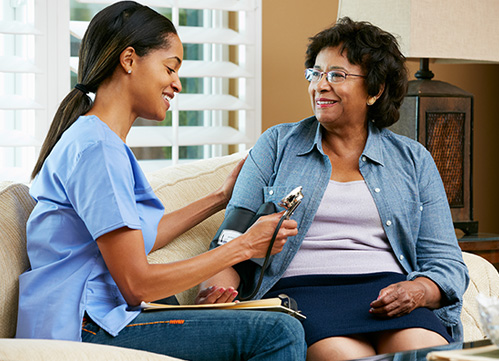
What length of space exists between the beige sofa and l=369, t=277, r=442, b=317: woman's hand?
0.28 m

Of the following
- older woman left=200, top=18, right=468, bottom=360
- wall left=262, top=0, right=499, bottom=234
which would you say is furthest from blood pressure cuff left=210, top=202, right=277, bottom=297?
wall left=262, top=0, right=499, bottom=234

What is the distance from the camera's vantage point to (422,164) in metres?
1.97

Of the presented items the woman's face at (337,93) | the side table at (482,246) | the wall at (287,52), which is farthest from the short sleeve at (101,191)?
the wall at (287,52)

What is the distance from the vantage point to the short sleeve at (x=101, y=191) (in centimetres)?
130

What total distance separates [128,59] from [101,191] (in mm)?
324

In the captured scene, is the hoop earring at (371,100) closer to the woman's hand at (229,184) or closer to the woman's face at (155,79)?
the woman's hand at (229,184)

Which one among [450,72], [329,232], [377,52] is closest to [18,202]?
[329,232]

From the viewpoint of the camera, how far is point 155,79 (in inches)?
58.8

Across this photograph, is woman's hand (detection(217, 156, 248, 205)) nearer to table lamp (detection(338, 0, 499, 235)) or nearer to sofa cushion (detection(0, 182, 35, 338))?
sofa cushion (detection(0, 182, 35, 338))

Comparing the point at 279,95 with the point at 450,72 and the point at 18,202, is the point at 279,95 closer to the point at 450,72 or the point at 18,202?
the point at 450,72

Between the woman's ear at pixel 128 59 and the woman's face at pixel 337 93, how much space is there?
0.68m

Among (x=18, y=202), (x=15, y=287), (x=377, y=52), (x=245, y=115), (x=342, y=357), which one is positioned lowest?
(x=342, y=357)

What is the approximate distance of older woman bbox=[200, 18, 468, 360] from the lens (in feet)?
5.43

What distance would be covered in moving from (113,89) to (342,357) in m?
0.80
